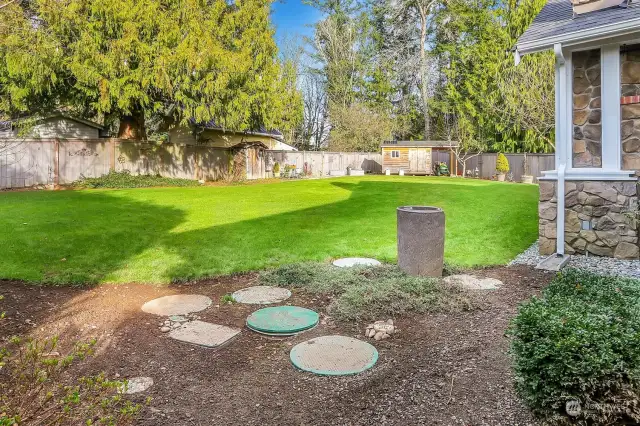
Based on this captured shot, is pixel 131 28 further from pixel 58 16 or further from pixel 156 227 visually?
pixel 156 227

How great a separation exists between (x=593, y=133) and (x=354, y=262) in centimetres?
376

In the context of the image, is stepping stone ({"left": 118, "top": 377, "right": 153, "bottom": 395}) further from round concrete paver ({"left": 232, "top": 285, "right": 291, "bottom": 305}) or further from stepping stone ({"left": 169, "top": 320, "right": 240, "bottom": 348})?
round concrete paver ({"left": 232, "top": 285, "right": 291, "bottom": 305})

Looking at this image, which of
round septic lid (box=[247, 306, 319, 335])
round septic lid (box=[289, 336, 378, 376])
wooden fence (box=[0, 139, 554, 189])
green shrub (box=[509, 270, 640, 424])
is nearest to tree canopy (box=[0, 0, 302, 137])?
wooden fence (box=[0, 139, 554, 189])

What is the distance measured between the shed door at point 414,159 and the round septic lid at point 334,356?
26343mm

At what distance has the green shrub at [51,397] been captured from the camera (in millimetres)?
1665

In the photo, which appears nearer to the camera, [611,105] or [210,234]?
[611,105]

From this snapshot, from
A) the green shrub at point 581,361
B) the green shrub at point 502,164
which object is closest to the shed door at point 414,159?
the green shrub at point 502,164

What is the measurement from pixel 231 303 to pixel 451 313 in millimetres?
2070

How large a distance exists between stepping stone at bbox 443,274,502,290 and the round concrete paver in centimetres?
176

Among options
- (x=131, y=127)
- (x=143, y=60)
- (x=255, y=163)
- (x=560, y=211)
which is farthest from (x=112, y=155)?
(x=560, y=211)

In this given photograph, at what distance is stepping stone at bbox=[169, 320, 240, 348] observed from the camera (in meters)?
3.35

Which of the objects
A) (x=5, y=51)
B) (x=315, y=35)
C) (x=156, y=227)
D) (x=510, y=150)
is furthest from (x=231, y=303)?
(x=315, y=35)

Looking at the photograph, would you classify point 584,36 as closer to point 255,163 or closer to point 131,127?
point 131,127

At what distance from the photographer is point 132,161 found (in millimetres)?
18047
